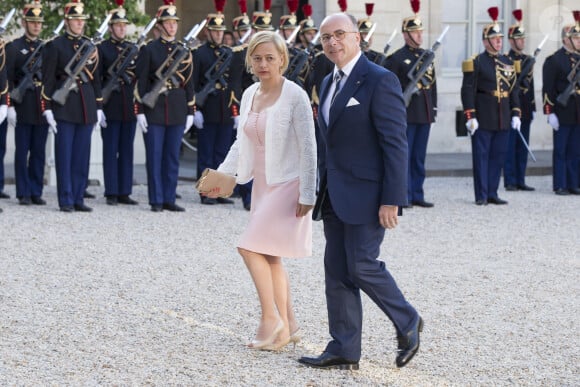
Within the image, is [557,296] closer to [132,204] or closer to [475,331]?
[475,331]

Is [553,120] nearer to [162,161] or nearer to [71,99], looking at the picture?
[162,161]

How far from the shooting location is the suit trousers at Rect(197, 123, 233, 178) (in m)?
13.4

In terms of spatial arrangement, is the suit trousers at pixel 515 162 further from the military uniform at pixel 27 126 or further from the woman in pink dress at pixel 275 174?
the woman in pink dress at pixel 275 174

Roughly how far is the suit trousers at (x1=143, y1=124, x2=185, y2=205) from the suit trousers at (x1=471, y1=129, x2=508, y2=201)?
9.37 feet

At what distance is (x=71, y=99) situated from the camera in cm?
1190

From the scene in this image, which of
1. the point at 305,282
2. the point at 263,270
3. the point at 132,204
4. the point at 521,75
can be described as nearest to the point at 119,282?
the point at 305,282

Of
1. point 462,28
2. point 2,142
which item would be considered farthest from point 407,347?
point 462,28

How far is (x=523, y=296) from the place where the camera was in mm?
7742

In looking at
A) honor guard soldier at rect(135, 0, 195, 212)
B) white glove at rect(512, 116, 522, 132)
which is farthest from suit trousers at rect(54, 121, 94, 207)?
white glove at rect(512, 116, 522, 132)

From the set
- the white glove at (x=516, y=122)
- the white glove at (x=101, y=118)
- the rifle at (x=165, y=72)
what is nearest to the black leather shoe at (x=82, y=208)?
the white glove at (x=101, y=118)

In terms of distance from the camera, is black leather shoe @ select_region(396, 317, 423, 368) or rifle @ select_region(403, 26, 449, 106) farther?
rifle @ select_region(403, 26, 449, 106)

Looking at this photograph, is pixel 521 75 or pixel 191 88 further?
pixel 521 75

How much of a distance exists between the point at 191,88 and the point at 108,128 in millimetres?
898

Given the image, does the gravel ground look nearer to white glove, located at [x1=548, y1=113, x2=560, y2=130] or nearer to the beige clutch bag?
the beige clutch bag
